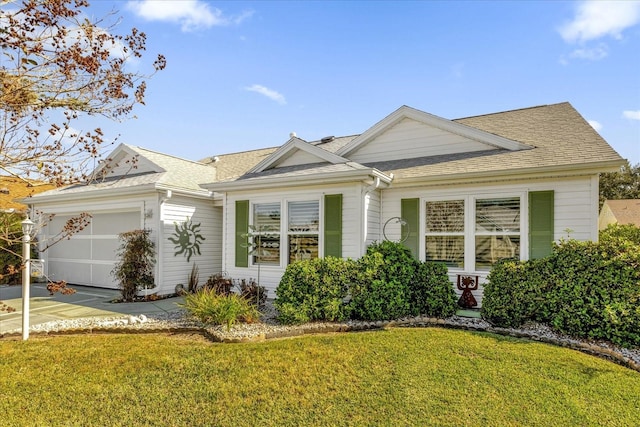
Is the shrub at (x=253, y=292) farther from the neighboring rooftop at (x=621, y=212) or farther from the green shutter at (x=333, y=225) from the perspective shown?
the neighboring rooftop at (x=621, y=212)

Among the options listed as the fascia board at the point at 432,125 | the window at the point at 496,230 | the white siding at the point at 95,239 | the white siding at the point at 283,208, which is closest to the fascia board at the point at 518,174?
the window at the point at 496,230

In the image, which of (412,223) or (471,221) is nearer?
(471,221)

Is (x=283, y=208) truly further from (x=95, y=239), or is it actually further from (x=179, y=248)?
(x=95, y=239)

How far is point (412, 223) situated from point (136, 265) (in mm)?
7634

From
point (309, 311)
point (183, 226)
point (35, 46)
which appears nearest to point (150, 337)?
point (309, 311)

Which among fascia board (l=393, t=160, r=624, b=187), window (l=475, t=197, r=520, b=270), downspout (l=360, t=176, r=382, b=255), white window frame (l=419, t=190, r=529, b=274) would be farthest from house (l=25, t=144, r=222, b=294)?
window (l=475, t=197, r=520, b=270)

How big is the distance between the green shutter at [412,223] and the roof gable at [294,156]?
2594mm

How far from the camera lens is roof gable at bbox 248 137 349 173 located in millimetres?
9823

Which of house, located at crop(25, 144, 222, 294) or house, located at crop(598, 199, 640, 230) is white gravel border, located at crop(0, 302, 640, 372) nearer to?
house, located at crop(25, 144, 222, 294)

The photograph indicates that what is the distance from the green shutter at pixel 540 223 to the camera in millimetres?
7340

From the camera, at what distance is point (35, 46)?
3062mm

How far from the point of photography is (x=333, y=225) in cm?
843

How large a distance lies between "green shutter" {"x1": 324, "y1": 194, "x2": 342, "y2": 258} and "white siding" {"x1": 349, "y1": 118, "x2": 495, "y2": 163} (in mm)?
2776

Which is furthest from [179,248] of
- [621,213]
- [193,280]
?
[621,213]
